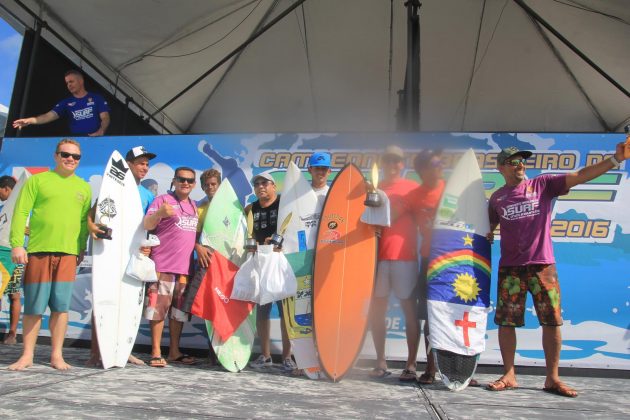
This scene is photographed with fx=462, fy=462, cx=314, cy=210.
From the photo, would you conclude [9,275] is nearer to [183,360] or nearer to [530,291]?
[183,360]

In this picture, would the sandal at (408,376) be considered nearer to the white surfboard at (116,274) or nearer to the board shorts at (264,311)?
the board shorts at (264,311)

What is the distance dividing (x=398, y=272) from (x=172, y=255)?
1.62 meters

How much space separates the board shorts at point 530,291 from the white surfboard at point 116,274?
245 cm

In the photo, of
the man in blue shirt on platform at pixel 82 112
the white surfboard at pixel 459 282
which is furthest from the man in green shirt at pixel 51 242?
the white surfboard at pixel 459 282

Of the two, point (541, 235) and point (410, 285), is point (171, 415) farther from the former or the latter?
point (541, 235)

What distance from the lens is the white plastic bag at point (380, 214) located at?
9.99ft

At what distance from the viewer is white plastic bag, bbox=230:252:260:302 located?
319 cm

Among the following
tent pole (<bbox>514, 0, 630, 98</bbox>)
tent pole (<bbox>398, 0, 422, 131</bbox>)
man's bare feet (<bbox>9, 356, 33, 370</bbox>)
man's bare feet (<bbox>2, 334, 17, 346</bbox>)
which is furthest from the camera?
tent pole (<bbox>514, 0, 630, 98</bbox>)

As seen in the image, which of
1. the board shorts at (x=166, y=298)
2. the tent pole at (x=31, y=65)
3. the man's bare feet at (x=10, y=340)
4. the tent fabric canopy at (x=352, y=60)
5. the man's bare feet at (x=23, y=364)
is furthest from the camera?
the tent fabric canopy at (x=352, y=60)

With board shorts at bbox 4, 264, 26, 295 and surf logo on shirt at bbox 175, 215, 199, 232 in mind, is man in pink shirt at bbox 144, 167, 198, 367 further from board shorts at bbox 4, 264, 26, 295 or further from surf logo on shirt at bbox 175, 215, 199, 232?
board shorts at bbox 4, 264, 26, 295

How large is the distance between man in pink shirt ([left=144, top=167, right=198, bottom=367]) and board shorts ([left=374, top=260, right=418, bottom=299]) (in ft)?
4.60

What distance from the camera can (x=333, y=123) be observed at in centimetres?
797

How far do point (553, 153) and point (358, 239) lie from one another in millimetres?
1818

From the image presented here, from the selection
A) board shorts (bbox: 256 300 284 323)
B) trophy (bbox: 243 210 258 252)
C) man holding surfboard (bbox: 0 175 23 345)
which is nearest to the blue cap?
trophy (bbox: 243 210 258 252)
